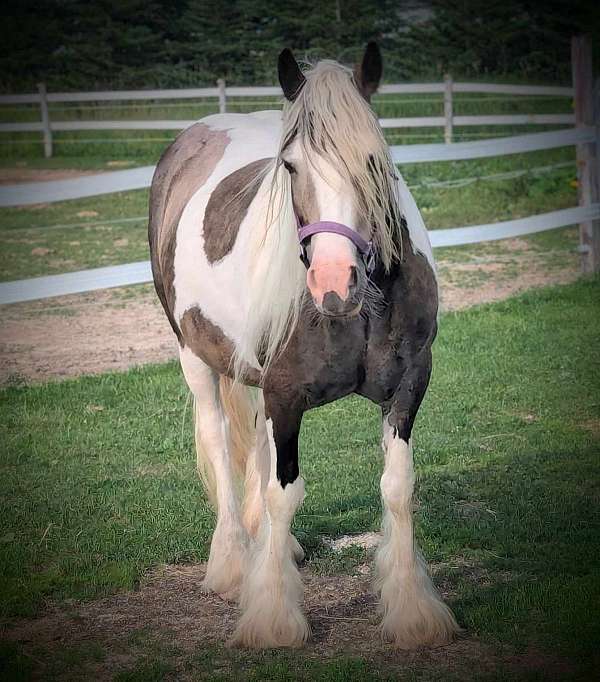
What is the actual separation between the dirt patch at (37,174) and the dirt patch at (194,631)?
43.6 feet

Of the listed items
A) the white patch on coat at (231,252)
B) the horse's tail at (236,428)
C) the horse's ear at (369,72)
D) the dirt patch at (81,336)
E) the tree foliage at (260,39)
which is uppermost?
the tree foliage at (260,39)

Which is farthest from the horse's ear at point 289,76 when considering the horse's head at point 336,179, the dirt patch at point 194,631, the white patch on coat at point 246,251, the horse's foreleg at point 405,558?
the dirt patch at point 194,631

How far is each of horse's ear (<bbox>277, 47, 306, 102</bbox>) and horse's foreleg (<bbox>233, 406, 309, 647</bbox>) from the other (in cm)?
99

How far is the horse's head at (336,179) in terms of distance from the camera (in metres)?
2.67

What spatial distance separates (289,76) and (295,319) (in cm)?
73

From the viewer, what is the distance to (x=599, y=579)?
3.50 m

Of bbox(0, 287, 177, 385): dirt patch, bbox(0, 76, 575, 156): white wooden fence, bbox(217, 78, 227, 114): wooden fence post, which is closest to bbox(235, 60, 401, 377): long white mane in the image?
bbox(0, 287, 177, 385): dirt patch

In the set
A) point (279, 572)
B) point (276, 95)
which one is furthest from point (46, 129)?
point (279, 572)

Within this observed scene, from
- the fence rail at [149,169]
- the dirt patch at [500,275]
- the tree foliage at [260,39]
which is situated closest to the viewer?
the fence rail at [149,169]

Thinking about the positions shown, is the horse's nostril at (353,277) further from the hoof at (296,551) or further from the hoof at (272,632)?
A: the hoof at (296,551)

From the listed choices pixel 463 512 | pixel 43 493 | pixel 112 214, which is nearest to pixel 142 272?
pixel 43 493

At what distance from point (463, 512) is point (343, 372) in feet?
4.92

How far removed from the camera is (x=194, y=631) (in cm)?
340

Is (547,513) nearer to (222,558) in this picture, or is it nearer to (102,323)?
(222,558)
